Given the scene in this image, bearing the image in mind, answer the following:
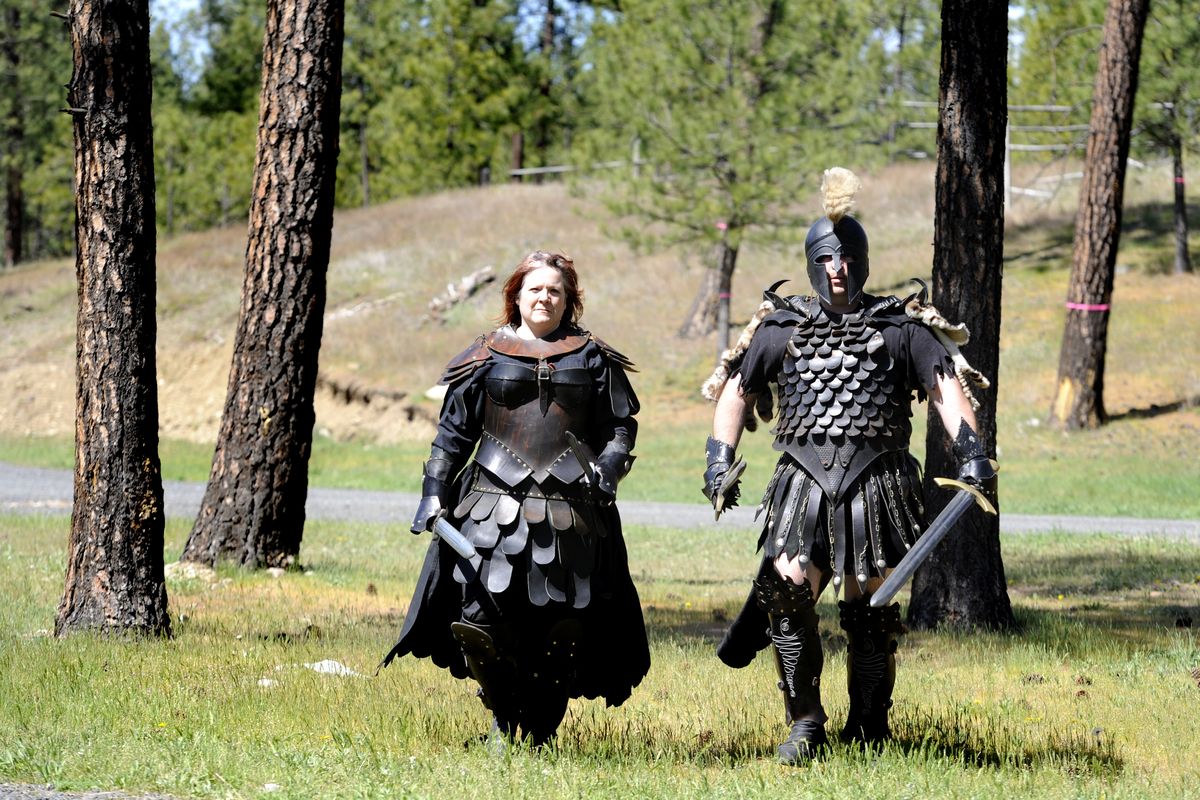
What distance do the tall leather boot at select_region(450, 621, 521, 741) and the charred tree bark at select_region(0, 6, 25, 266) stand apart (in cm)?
4248

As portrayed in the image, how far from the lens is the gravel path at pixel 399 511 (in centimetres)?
1510

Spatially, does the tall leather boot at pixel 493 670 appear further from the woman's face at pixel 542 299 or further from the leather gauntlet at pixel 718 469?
the woman's face at pixel 542 299

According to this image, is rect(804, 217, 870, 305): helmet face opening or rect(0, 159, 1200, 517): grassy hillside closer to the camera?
rect(804, 217, 870, 305): helmet face opening

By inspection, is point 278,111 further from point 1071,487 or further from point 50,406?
point 50,406

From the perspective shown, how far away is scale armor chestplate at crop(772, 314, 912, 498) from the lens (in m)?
5.56

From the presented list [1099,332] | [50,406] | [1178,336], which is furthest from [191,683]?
[50,406]

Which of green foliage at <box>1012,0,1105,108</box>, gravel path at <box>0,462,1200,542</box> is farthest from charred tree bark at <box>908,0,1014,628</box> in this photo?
green foliage at <box>1012,0,1105,108</box>

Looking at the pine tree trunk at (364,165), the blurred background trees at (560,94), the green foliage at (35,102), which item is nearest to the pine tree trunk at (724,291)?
the blurred background trees at (560,94)

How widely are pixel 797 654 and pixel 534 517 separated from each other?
3.93 ft

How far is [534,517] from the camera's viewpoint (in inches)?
215

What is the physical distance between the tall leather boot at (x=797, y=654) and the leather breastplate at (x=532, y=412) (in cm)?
92

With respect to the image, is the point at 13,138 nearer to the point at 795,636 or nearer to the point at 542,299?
the point at 542,299

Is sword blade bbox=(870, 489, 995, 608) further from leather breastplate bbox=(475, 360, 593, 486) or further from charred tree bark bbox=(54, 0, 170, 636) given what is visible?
charred tree bark bbox=(54, 0, 170, 636)

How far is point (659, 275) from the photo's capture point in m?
35.1
